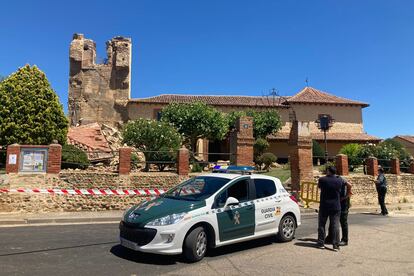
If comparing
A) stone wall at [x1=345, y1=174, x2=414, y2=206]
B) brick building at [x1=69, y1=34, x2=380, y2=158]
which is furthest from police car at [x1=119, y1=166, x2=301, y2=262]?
brick building at [x1=69, y1=34, x2=380, y2=158]

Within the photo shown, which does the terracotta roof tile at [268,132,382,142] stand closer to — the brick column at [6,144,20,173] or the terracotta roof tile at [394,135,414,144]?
the terracotta roof tile at [394,135,414,144]

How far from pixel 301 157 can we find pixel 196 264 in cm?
1100

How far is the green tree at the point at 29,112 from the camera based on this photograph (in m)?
19.1

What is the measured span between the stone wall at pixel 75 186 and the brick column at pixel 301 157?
548 centimetres

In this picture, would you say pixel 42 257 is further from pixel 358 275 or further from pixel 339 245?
pixel 339 245

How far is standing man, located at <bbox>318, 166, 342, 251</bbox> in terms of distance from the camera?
771 cm

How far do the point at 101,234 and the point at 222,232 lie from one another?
368 centimetres

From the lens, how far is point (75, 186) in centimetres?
1382

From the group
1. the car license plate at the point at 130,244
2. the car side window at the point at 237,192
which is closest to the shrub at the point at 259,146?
the car side window at the point at 237,192

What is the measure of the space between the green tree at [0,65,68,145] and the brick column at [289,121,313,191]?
13.0 meters

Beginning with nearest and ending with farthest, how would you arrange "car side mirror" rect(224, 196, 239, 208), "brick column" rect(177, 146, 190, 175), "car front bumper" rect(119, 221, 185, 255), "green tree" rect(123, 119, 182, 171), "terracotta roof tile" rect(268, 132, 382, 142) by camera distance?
"car front bumper" rect(119, 221, 185, 255), "car side mirror" rect(224, 196, 239, 208), "brick column" rect(177, 146, 190, 175), "green tree" rect(123, 119, 182, 171), "terracotta roof tile" rect(268, 132, 382, 142)

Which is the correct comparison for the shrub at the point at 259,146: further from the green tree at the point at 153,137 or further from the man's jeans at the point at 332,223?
the man's jeans at the point at 332,223

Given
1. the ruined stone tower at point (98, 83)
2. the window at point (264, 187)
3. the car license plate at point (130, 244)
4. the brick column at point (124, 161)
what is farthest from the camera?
the ruined stone tower at point (98, 83)

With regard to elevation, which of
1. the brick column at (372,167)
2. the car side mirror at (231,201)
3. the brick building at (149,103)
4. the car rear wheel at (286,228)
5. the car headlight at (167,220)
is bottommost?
the car rear wheel at (286,228)
